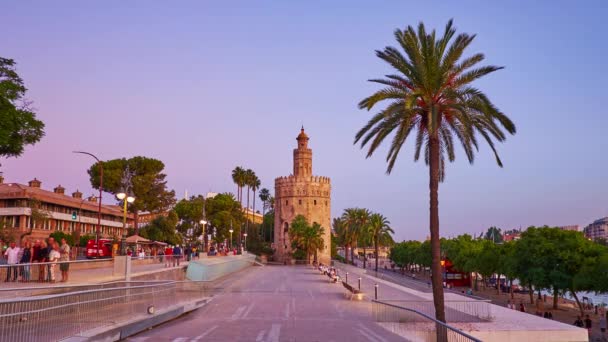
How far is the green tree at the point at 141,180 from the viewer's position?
60.1 m

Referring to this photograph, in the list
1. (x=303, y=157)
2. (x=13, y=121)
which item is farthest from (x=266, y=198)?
(x=13, y=121)

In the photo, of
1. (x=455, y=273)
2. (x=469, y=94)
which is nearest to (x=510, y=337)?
(x=469, y=94)

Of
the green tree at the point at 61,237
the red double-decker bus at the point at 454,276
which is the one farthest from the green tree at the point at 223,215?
the green tree at the point at 61,237

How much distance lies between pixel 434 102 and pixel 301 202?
85.9 m

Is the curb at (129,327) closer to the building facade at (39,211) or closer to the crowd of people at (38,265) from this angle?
the crowd of people at (38,265)

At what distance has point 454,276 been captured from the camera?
82.9 meters

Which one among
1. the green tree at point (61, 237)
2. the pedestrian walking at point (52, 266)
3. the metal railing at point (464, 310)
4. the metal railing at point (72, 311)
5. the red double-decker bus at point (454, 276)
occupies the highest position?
the green tree at point (61, 237)

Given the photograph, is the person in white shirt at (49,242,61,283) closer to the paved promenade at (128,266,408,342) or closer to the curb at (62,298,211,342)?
the curb at (62,298,211,342)

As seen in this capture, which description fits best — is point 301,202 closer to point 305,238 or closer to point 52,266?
point 305,238

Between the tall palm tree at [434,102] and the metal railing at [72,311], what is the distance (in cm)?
1043

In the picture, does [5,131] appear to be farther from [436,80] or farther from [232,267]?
[232,267]

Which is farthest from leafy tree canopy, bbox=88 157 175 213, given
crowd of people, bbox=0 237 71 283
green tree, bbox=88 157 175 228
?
crowd of people, bbox=0 237 71 283

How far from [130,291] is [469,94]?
14.1 metres

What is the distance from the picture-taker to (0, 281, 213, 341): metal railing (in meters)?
8.41
